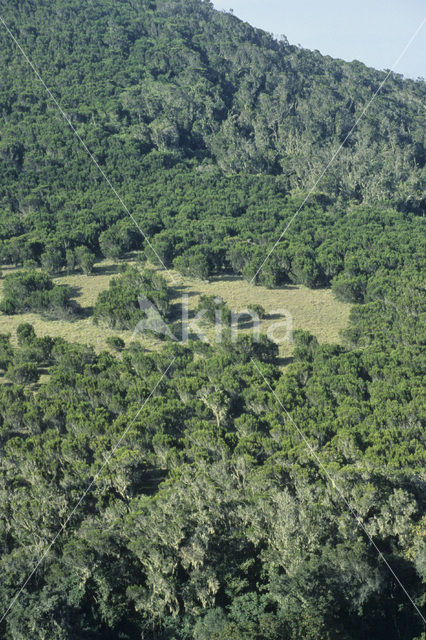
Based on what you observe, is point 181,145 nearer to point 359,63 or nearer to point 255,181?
point 255,181

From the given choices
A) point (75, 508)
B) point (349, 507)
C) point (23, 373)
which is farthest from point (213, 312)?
point (349, 507)

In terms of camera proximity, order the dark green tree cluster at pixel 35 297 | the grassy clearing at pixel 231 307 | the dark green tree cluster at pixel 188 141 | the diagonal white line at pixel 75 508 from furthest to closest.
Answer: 1. the dark green tree cluster at pixel 188 141
2. the dark green tree cluster at pixel 35 297
3. the grassy clearing at pixel 231 307
4. the diagonal white line at pixel 75 508

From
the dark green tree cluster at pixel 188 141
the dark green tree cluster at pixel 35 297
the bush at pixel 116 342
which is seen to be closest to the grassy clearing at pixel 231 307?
the dark green tree cluster at pixel 35 297

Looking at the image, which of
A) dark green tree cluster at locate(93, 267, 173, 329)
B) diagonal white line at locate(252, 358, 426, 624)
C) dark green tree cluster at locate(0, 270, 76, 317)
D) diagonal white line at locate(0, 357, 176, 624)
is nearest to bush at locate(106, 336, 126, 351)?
dark green tree cluster at locate(93, 267, 173, 329)

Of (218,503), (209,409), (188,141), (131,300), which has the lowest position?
(131,300)

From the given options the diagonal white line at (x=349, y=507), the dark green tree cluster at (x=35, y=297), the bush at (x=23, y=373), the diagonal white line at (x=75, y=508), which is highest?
→ the diagonal white line at (x=349, y=507)

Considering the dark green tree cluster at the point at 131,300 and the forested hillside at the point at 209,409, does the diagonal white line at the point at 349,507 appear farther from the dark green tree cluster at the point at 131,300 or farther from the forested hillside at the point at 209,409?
the dark green tree cluster at the point at 131,300

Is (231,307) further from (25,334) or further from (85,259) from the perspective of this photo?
(85,259)

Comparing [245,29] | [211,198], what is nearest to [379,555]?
[211,198]
